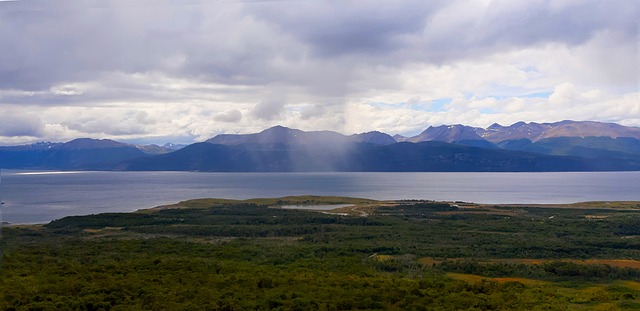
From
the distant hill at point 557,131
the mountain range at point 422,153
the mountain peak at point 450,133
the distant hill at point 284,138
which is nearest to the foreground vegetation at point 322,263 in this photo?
the distant hill at point 284,138

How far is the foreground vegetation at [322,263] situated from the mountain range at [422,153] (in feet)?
98.2

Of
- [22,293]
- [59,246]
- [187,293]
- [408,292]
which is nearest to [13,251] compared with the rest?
[59,246]

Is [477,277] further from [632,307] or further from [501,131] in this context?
[501,131]

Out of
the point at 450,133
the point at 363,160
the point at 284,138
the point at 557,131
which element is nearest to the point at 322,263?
the point at 284,138

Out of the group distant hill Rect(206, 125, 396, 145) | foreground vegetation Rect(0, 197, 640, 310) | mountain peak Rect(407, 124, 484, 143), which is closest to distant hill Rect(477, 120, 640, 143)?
mountain peak Rect(407, 124, 484, 143)

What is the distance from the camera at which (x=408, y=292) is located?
364 inches

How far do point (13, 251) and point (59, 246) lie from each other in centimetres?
145

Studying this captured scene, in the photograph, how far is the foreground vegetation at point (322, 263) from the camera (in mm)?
8930

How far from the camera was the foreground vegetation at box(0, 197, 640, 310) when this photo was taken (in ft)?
29.3

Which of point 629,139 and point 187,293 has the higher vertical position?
point 629,139

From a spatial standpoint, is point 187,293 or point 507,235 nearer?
point 187,293

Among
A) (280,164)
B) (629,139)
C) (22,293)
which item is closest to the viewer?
(22,293)

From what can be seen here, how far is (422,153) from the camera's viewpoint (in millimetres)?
80500

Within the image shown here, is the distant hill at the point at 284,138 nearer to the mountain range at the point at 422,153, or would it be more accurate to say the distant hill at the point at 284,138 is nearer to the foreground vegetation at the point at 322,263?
the mountain range at the point at 422,153
